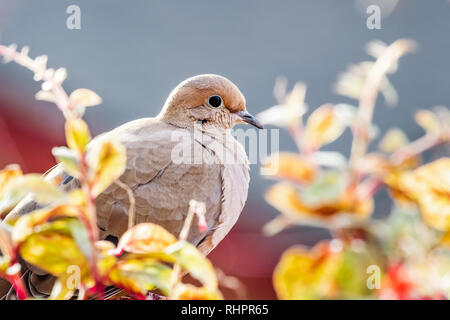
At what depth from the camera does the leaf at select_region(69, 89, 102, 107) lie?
256mm

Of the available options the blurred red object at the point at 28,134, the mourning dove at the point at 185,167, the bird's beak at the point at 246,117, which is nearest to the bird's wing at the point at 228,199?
the mourning dove at the point at 185,167

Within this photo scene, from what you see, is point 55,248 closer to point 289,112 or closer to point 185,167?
point 289,112

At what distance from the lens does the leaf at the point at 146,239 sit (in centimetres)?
24

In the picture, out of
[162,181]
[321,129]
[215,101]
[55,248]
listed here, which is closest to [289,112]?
[321,129]

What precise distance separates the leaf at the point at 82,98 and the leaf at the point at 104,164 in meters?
0.04

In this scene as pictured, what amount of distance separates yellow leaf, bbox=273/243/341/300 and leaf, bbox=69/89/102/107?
4.7 inches

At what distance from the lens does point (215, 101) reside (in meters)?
1.00

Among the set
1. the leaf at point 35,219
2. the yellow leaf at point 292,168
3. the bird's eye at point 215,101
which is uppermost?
the bird's eye at point 215,101

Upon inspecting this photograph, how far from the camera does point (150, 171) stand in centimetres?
79

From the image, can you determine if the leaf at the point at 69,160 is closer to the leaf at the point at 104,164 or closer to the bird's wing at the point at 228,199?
the leaf at the point at 104,164

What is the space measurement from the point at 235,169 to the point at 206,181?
84 mm

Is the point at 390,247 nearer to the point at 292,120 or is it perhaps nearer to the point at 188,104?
the point at 292,120
